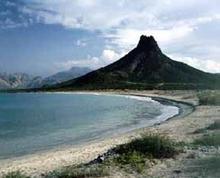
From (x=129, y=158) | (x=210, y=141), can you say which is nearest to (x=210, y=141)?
(x=210, y=141)

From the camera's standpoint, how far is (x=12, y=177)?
15641 millimetres

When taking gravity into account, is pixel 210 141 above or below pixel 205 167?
above

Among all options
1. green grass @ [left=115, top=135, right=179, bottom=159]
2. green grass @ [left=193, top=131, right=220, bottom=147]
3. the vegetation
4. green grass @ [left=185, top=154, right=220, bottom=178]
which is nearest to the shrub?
green grass @ [left=193, top=131, right=220, bottom=147]

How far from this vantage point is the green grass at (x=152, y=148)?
19.2 m

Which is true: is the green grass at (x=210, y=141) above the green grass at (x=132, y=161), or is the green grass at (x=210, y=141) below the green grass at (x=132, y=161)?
above

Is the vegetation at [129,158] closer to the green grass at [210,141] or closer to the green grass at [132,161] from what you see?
the green grass at [132,161]

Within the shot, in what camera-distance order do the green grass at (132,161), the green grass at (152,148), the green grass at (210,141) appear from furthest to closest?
the green grass at (210,141) → the green grass at (152,148) → the green grass at (132,161)

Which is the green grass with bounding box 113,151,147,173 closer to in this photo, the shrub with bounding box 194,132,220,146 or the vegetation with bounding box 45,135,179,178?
the vegetation with bounding box 45,135,179,178

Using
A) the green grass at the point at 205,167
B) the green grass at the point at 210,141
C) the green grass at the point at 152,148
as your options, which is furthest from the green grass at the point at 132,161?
the green grass at the point at 210,141

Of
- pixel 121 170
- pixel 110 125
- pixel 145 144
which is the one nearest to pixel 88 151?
pixel 145 144

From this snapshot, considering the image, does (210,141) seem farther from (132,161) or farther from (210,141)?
(132,161)

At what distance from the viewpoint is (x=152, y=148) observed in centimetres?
1944

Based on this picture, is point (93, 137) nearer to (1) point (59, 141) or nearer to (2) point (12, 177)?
(1) point (59, 141)

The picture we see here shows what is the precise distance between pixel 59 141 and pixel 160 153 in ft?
63.7
